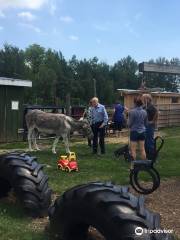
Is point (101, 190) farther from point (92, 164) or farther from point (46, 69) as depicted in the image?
point (46, 69)

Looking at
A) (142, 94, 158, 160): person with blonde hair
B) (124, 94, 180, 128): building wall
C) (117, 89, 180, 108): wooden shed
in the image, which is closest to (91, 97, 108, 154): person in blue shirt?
(142, 94, 158, 160): person with blonde hair

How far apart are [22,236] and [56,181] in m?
3.94

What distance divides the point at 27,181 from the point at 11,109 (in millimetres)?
13639

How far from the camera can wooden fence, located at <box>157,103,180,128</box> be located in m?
32.0

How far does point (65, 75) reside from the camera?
93750 millimetres

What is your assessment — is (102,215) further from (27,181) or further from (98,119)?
(98,119)

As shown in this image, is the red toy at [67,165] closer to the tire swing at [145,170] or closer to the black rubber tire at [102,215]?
the tire swing at [145,170]

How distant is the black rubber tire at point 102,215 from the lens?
4.80 metres

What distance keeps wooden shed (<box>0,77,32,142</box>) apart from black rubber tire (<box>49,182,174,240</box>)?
14.5 m

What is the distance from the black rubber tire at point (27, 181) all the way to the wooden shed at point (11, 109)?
12.5 metres

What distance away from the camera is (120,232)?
4.78 m

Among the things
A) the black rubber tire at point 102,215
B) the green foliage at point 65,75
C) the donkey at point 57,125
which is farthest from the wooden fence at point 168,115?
the green foliage at point 65,75

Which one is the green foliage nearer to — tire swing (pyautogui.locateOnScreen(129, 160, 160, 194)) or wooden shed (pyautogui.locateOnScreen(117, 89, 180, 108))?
wooden shed (pyautogui.locateOnScreen(117, 89, 180, 108))

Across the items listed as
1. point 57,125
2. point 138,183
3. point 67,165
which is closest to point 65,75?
point 57,125
